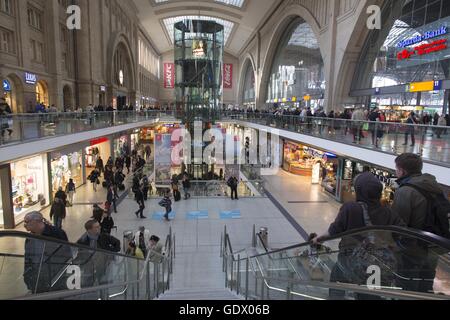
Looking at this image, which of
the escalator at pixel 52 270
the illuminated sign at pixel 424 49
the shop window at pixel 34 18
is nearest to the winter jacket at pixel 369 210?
the escalator at pixel 52 270

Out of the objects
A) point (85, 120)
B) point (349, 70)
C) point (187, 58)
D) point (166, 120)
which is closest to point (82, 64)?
point (187, 58)

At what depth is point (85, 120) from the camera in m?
15.2

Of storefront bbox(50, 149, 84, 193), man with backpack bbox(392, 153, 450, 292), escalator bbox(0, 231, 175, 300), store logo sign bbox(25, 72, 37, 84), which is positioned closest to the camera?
man with backpack bbox(392, 153, 450, 292)

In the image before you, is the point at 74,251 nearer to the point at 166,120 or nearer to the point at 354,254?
the point at 354,254

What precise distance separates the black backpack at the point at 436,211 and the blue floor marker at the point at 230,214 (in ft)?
37.9

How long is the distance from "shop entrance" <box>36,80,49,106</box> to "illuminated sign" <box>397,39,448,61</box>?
20669mm

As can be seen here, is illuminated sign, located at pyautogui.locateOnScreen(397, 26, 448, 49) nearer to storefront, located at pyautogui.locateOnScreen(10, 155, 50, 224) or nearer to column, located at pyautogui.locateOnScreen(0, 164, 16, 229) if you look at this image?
storefront, located at pyautogui.locateOnScreen(10, 155, 50, 224)

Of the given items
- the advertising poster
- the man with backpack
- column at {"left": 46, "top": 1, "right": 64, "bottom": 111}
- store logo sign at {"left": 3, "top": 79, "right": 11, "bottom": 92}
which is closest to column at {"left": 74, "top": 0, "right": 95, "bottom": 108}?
column at {"left": 46, "top": 1, "right": 64, "bottom": 111}

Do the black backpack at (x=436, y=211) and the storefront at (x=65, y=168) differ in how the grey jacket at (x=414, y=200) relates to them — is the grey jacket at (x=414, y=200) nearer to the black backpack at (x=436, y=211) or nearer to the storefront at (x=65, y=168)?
the black backpack at (x=436, y=211)

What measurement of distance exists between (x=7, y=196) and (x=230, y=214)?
838 centimetres

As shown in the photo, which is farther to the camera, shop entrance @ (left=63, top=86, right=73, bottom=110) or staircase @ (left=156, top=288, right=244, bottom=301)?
shop entrance @ (left=63, top=86, right=73, bottom=110)

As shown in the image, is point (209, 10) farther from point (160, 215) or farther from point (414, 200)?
point (414, 200)

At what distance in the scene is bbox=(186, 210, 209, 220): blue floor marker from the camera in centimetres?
1387

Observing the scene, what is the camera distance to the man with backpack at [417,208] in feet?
7.61
